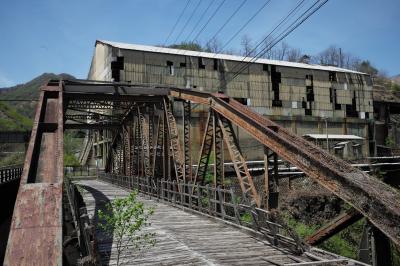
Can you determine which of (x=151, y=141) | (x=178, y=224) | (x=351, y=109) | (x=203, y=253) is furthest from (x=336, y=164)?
(x=351, y=109)

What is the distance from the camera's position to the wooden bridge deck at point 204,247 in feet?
25.3

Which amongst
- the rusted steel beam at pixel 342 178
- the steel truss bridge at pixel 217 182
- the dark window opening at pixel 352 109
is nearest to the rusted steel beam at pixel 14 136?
the steel truss bridge at pixel 217 182

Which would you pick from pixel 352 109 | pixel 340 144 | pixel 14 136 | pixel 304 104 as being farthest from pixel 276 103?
pixel 14 136

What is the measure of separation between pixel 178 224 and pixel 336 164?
272 inches

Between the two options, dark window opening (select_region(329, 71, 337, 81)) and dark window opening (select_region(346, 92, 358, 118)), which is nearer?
dark window opening (select_region(329, 71, 337, 81))

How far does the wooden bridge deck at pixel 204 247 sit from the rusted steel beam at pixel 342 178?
2.21m

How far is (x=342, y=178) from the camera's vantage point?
5707 millimetres

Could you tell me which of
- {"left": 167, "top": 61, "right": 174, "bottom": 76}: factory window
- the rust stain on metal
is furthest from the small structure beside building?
the rust stain on metal

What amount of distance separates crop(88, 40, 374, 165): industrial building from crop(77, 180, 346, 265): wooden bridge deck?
1036 inches

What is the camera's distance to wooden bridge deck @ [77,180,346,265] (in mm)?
7727

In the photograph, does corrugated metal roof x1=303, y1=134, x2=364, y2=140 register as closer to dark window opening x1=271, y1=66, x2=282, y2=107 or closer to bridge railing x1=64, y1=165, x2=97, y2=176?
dark window opening x1=271, y1=66, x2=282, y2=107

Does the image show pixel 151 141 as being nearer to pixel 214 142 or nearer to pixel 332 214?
pixel 214 142

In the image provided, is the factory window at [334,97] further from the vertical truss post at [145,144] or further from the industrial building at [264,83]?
the vertical truss post at [145,144]

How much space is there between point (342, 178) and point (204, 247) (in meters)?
4.30
